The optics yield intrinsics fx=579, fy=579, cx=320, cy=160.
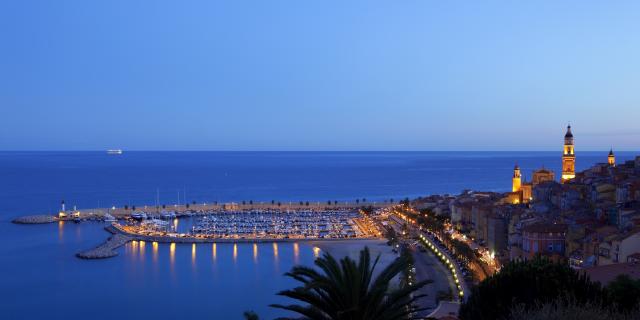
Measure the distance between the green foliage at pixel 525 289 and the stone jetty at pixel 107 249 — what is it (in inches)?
1108

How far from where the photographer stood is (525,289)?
11.0 meters

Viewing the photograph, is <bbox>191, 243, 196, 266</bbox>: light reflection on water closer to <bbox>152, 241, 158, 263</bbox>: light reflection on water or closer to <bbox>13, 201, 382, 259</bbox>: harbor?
<bbox>13, 201, 382, 259</bbox>: harbor

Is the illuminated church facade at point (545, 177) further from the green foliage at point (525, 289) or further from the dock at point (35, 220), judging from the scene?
the dock at point (35, 220)

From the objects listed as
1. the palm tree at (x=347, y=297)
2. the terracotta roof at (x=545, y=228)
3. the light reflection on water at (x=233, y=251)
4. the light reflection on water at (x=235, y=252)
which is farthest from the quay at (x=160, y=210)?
the palm tree at (x=347, y=297)

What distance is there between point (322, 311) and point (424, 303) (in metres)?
14.2

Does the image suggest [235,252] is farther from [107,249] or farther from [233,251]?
[107,249]

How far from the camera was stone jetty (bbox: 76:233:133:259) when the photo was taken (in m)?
34.4

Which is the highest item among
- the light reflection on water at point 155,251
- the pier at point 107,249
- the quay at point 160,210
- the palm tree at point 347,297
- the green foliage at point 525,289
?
the palm tree at point 347,297

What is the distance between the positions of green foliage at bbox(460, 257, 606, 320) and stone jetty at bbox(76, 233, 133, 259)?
28.1 meters

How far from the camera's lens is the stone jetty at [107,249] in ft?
113

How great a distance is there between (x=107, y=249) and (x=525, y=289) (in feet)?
99.4

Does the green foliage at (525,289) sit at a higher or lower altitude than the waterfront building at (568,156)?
lower

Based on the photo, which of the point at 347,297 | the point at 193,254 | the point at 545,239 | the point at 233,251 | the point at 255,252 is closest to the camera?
the point at 347,297

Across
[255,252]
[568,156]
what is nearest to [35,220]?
[255,252]
